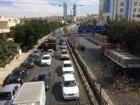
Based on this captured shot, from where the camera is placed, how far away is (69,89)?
21.2 meters

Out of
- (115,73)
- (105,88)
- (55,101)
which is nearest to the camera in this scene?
(55,101)

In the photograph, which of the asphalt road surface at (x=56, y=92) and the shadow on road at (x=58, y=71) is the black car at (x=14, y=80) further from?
the shadow on road at (x=58, y=71)

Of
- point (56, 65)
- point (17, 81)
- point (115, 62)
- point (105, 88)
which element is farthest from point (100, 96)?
point (56, 65)

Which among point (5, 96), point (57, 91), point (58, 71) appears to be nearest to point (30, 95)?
point (5, 96)

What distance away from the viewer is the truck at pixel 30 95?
15.3 metres

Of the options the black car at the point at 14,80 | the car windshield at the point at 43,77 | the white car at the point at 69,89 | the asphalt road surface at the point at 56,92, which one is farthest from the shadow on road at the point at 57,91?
the black car at the point at 14,80

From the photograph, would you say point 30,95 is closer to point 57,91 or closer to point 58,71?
point 57,91

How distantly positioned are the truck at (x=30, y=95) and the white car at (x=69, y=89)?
2952 millimetres

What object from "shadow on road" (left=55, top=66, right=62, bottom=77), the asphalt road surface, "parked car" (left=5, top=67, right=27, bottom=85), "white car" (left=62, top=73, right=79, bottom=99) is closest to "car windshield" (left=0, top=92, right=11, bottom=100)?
the asphalt road surface

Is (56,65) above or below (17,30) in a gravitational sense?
below

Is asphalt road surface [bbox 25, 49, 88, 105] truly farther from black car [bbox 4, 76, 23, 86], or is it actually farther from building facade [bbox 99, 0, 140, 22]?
building facade [bbox 99, 0, 140, 22]

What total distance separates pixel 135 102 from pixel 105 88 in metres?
4.38

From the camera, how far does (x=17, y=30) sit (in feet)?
180

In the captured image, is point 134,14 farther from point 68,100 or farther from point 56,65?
point 68,100
